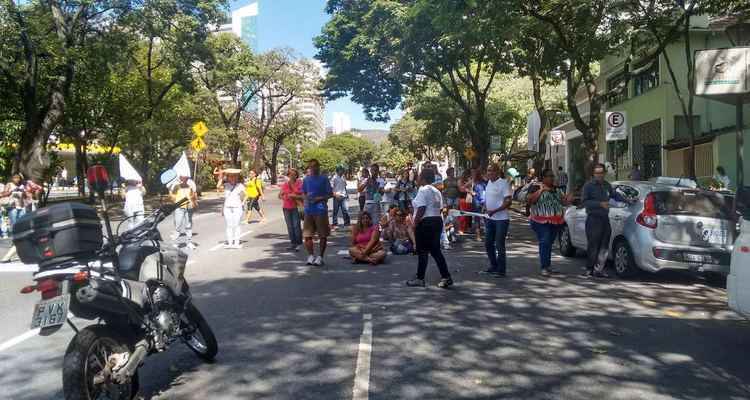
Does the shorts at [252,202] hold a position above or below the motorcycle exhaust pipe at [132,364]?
A: above

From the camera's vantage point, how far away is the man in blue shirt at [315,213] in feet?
38.0

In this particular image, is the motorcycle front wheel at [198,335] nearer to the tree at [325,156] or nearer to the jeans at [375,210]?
the jeans at [375,210]

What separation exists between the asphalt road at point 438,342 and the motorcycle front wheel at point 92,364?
558 millimetres

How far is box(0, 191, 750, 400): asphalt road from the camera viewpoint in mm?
5133

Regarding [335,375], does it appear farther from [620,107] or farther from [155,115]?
[155,115]

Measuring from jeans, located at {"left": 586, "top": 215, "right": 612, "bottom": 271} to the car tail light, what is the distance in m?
0.49

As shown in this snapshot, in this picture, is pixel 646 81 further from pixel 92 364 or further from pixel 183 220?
pixel 92 364

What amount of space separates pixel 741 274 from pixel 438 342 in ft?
8.72

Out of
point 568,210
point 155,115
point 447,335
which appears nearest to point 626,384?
point 447,335

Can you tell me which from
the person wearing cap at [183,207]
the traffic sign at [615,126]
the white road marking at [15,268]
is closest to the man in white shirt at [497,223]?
the person wearing cap at [183,207]

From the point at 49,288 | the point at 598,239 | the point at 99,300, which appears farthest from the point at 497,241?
the point at 49,288

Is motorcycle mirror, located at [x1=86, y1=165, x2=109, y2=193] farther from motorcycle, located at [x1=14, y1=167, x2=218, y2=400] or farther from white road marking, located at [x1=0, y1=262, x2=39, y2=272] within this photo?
white road marking, located at [x1=0, y1=262, x2=39, y2=272]

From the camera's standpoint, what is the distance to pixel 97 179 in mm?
4836

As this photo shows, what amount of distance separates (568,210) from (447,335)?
7.03 meters
